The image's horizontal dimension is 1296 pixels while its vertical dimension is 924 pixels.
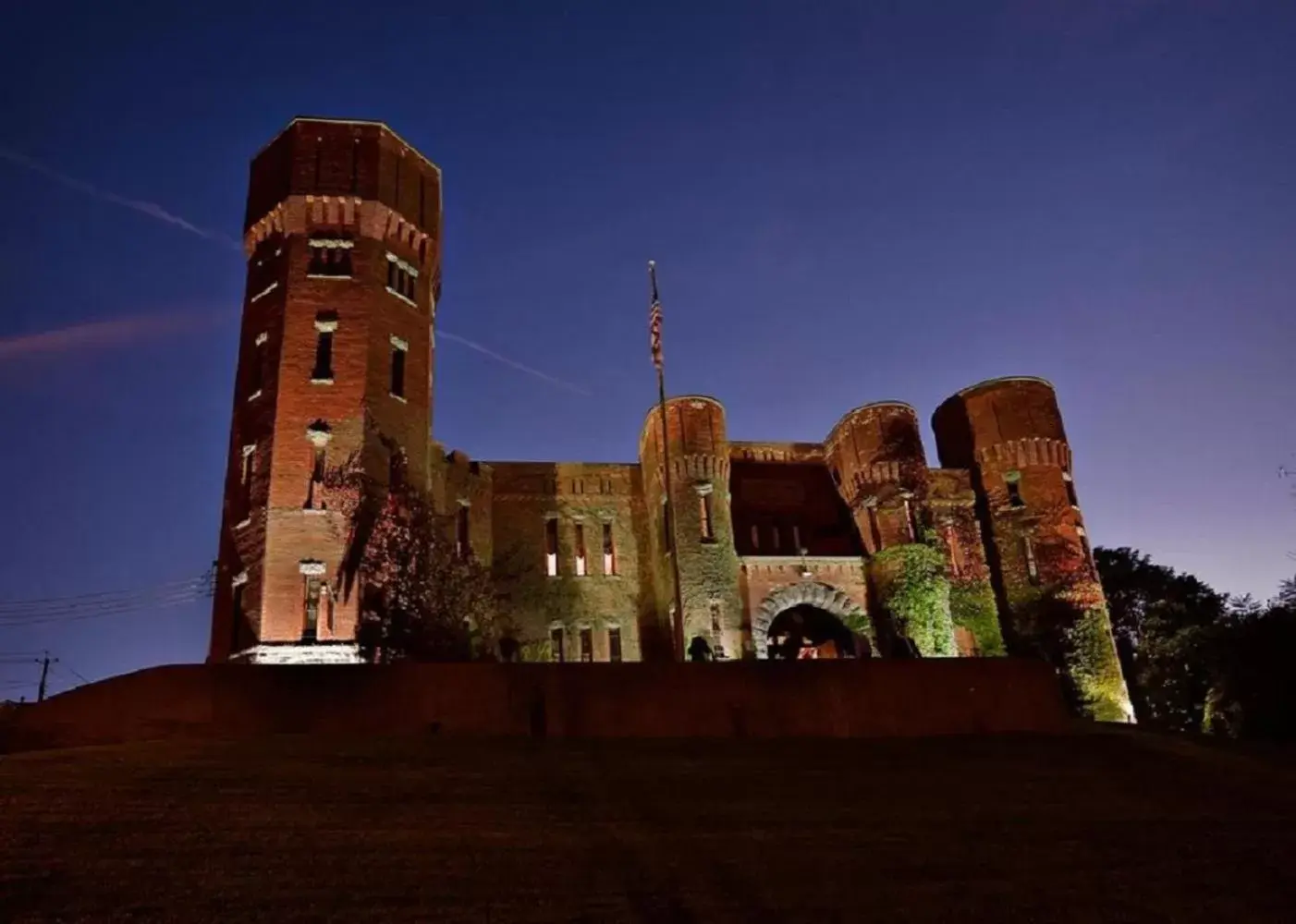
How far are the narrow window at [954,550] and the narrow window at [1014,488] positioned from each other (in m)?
2.94

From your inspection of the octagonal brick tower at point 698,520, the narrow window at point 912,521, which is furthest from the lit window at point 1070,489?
the octagonal brick tower at point 698,520

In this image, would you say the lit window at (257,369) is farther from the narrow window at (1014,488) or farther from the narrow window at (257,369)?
the narrow window at (1014,488)

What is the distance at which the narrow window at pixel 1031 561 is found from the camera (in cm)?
3675

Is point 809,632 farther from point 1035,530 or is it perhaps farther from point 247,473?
point 247,473

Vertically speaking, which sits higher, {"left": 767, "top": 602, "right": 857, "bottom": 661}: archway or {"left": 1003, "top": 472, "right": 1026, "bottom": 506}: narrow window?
{"left": 1003, "top": 472, "right": 1026, "bottom": 506}: narrow window

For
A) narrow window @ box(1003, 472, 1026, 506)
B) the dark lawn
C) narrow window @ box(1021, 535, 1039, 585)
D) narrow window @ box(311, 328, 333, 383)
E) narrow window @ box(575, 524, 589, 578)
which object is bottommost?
the dark lawn

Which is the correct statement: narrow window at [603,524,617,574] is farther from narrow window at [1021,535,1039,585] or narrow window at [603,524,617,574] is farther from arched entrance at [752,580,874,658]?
narrow window at [1021,535,1039,585]

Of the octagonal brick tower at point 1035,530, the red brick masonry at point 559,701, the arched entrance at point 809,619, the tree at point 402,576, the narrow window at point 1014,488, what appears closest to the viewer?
the red brick masonry at point 559,701

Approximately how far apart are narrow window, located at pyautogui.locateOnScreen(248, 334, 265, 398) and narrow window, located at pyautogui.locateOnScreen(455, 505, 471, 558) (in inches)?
321

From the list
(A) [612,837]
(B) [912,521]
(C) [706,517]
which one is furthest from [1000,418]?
(A) [612,837]

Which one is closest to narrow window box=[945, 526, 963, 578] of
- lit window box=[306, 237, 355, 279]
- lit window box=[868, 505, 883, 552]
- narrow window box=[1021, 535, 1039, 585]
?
narrow window box=[1021, 535, 1039, 585]

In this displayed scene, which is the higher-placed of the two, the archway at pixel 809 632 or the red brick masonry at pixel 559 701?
the archway at pixel 809 632

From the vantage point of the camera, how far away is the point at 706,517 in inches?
1363

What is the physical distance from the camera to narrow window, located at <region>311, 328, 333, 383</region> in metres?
28.5
